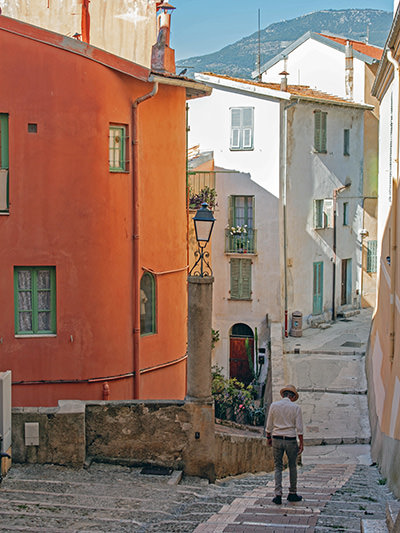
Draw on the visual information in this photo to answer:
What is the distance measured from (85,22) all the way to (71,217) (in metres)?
6.57

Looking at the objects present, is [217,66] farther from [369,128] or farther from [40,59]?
[40,59]

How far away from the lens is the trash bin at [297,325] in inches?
1160

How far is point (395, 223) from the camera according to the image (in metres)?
14.9

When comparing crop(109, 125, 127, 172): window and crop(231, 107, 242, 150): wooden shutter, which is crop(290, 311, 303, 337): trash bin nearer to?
crop(231, 107, 242, 150): wooden shutter

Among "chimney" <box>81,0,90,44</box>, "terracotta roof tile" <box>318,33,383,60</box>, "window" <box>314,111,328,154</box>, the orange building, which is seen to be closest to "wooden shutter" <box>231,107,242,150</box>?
"window" <box>314,111,328,154</box>

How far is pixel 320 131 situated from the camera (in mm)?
31656

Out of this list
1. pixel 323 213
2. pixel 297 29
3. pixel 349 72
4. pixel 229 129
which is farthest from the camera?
pixel 297 29

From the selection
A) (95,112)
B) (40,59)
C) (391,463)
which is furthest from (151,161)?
(391,463)

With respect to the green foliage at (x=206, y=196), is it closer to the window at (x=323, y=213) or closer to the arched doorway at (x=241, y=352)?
the window at (x=323, y=213)

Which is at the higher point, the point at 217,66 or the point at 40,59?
the point at 217,66

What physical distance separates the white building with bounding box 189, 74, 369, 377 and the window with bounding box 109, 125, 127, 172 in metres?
12.1

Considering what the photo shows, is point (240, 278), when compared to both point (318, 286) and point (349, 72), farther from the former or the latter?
point (349, 72)

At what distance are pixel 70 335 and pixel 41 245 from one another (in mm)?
1818

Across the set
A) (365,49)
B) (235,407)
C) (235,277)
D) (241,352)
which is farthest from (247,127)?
(235,407)
